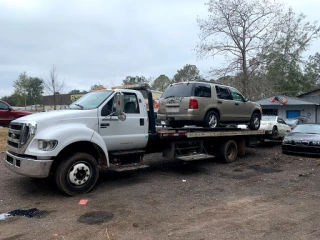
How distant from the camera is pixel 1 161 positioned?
33.9ft

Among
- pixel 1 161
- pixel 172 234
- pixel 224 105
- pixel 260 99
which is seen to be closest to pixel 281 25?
pixel 260 99

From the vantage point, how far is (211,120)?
9758 millimetres

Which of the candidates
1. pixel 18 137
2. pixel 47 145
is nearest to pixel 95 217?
pixel 47 145

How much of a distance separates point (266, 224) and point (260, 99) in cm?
2668

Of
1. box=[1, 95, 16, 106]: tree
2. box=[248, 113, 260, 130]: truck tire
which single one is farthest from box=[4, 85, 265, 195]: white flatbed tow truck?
box=[1, 95, 16, 106]: tree

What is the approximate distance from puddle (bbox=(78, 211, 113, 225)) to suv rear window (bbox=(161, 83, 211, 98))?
4.99m

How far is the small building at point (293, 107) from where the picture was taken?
27453 mm

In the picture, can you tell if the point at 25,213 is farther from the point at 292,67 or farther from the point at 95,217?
the point at 292,67

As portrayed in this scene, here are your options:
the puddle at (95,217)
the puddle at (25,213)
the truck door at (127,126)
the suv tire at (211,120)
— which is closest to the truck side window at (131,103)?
the truck door at (127,126)

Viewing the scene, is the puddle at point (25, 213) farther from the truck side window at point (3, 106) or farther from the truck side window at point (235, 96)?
the truck side window at point (3, 106)

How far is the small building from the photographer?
90.1ft

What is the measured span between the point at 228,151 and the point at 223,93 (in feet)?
6.68

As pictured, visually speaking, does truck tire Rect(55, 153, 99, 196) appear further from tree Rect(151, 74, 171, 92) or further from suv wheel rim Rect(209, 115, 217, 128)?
tree Rect(151, 74, 171, 92)

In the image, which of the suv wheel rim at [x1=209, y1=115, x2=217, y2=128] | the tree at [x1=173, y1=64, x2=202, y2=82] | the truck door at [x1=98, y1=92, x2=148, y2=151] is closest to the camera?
the truck door at [x1=98, y1=92, x2=148, y2=151]
